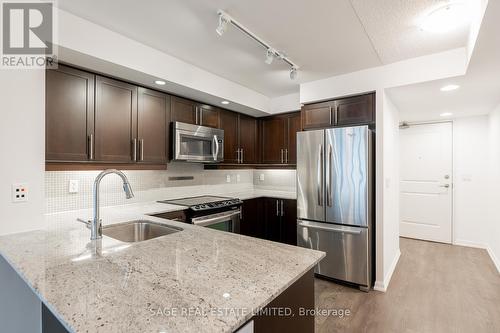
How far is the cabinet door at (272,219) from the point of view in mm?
3791

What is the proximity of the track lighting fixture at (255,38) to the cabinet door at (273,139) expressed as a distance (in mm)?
1306

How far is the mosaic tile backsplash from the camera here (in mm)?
2289

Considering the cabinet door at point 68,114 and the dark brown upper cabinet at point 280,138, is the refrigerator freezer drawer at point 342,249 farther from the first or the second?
the cabinet door at point 68,114

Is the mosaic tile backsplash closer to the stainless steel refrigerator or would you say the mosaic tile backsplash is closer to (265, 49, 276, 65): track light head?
the stainless steel refrigerator

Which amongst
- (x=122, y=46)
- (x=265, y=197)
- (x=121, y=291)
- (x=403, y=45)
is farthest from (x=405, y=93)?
(x=121, y=291)

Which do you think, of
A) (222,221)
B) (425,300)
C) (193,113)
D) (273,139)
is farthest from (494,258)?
(193,113)

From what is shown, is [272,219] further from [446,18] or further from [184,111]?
[446,18]

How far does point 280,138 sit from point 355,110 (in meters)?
1.35

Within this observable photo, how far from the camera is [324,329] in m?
2.08

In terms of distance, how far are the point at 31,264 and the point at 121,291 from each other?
0.58 m

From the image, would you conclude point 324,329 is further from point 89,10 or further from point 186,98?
point 89,10

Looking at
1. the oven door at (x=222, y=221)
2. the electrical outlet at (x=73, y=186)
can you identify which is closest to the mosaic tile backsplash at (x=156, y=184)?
the electrical outlet at (x=73, y=186)

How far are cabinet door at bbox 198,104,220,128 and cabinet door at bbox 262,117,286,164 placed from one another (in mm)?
1050

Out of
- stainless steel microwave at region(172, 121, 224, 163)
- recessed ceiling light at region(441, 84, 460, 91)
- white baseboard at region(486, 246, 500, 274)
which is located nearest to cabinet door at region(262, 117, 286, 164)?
stainless steel microwave at region(172, 121, 224, 163)
